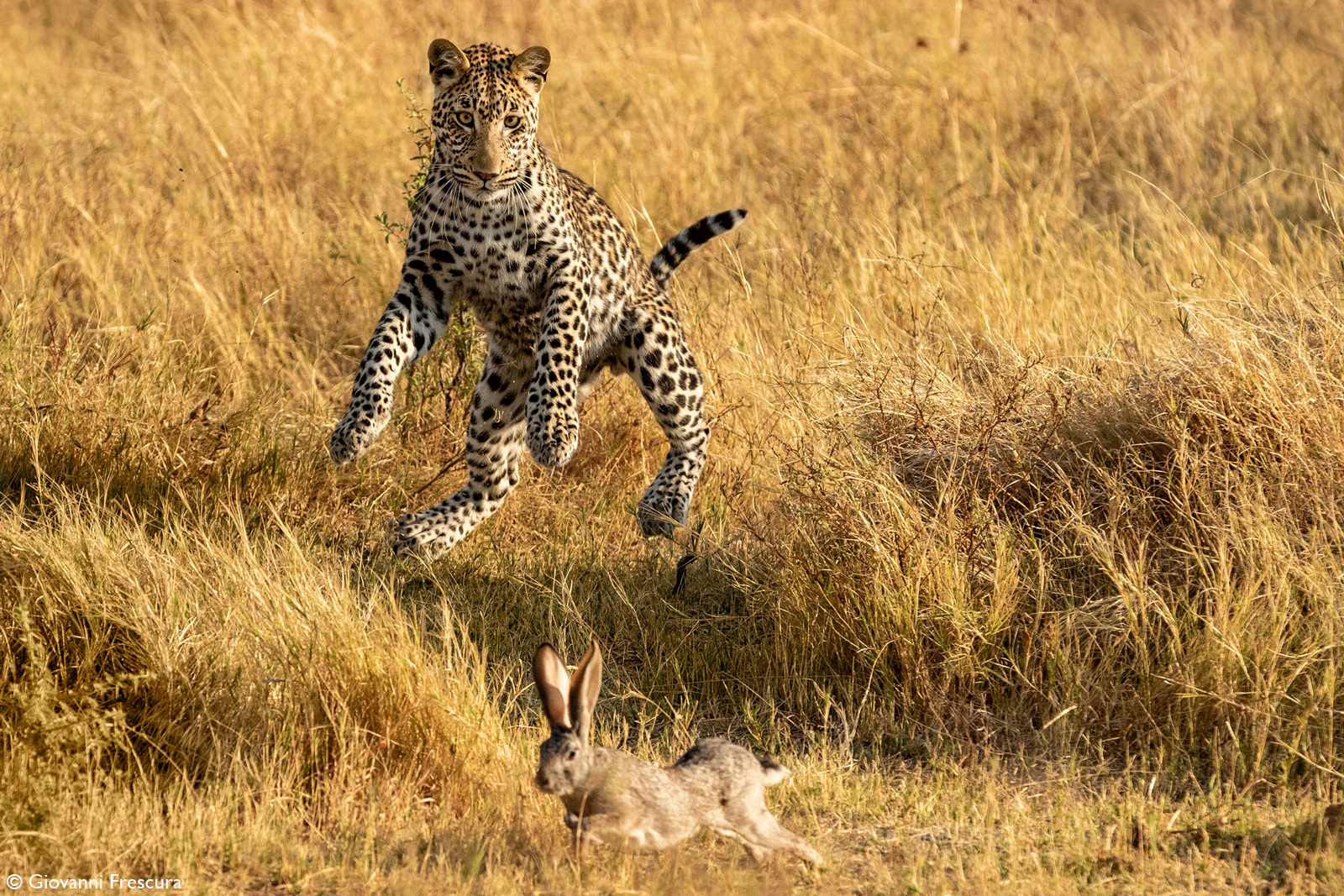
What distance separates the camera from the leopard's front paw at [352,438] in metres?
4.57

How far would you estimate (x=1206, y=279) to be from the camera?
606 cm

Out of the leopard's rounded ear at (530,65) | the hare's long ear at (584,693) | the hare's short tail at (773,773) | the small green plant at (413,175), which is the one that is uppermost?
the leopard's rounded ear at (530,65)

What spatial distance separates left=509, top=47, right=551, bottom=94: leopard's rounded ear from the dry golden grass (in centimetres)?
135

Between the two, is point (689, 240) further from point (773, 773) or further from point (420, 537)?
point (773, 773)

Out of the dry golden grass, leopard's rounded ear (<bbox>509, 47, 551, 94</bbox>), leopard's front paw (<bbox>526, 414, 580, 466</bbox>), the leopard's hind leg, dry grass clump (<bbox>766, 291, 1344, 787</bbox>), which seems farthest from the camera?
the leopard's hind leg

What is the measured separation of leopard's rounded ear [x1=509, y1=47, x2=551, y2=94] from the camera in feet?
16.4

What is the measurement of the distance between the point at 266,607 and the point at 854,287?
11.1ft

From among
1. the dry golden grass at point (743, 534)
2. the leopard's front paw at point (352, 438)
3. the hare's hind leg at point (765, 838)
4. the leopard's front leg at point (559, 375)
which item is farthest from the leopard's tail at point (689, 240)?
the hare's hind leg at point (765, 838)

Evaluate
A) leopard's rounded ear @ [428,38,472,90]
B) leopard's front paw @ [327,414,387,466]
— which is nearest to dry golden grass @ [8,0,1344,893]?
leopard's front paw @ [327,414,387,466]

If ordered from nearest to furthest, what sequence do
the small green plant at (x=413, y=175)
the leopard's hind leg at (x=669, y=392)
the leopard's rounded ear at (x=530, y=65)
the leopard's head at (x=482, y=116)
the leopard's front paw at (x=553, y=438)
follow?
the leopard's front paw at (x=553, y=438) < the leopard's head at (x=482, y=116) < the leopard's rounded ear at (x=530, y=65) < the leopard's hind leg at (x=669, y=392) < the small green plant at (x=413, y=175)

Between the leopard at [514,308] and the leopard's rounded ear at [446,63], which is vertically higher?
the leopard's rounded ear at [446,63]

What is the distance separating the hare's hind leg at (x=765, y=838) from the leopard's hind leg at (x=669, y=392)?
1.99 metres

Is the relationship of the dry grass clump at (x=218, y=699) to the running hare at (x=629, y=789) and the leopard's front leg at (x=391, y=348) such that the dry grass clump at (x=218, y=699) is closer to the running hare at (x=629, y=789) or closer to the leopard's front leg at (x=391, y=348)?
the leopard's front leg at (x=391, y=348)

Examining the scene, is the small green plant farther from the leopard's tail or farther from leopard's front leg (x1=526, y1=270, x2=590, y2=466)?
the leopard's tail
